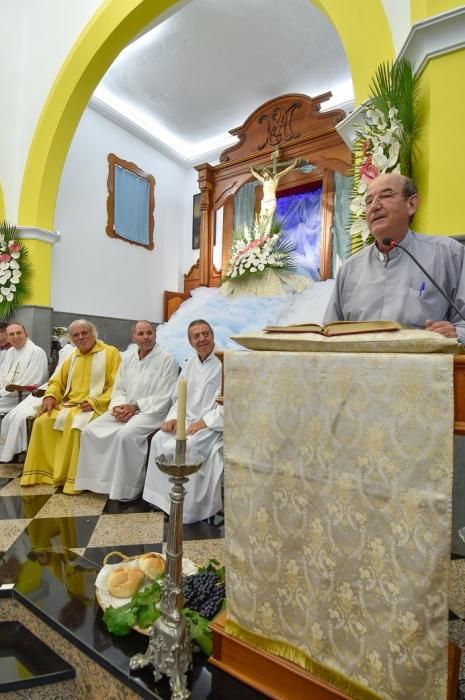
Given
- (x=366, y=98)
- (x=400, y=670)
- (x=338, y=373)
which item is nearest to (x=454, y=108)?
(x=366, y=98)

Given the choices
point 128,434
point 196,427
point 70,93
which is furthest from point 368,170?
point 70,93

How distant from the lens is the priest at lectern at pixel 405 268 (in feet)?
5.64

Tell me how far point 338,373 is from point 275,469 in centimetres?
32

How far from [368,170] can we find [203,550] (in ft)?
7.36

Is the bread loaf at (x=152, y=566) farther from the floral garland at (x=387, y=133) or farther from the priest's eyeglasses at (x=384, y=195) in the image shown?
the floral garland at (x=387, y=133)

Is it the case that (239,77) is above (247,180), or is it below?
above

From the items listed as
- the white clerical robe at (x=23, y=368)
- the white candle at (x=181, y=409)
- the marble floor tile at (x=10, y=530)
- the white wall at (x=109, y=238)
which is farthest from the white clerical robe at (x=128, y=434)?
the white wall at (x=109, y=238)

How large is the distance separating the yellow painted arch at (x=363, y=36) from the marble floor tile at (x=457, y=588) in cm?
271

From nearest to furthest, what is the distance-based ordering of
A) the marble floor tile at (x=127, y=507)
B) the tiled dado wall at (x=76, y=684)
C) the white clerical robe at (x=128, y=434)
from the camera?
1. the tiled dado wall at (x=76, y=684)
2. the marble floor tile at (x=127, y=507)
3. the white clerical robe at (x=128, y=434)

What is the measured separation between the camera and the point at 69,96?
5273 mm

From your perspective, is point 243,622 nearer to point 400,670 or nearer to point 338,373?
point 400,670

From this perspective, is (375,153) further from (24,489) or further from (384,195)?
(24,489)

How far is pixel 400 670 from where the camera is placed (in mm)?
971

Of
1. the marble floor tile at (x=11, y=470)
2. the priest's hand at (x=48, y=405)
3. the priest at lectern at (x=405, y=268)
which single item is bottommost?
the marble floor tile at (x=11, y=470)
